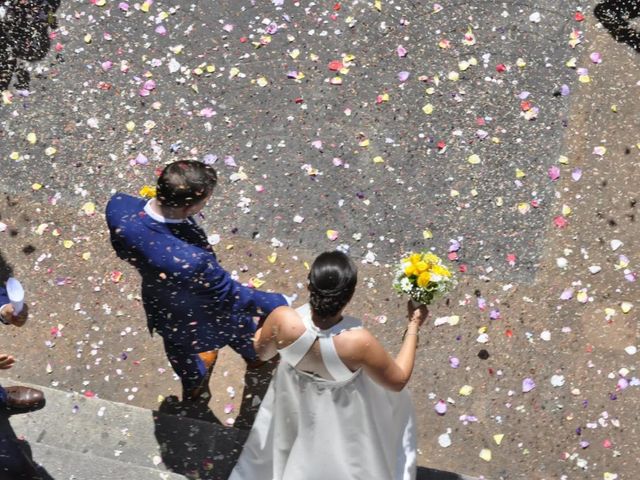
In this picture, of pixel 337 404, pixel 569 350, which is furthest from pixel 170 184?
pixel 569 350

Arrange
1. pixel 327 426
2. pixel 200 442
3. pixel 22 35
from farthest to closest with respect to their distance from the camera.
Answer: pixel 22 35, pixel 200 442, pixel 327 426

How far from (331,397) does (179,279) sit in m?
0.89

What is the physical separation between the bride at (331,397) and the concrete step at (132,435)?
1.14ft

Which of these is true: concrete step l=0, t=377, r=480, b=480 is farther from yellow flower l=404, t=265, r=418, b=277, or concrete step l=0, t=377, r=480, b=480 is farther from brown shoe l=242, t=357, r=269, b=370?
yellow flower l=404, t=265, r=418, b=277

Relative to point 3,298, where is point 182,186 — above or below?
above

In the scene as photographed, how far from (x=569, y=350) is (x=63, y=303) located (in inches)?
123

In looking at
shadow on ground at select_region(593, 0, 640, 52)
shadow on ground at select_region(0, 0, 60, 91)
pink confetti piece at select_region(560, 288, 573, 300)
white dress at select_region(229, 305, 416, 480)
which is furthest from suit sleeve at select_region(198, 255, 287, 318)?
shadow on ground at select_region(593, 0, 640, 52)

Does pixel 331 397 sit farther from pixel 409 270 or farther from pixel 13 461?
pixel 13 461

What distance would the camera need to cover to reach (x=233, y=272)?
5.42 meters

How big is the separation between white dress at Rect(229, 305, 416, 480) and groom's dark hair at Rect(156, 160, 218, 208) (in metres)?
0.74

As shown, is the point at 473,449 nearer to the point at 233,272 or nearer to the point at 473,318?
the point at 473,318

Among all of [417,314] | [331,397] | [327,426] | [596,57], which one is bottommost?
[327,426]

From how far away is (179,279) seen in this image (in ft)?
13.1

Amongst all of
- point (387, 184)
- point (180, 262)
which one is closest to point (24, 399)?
point (180, 262)
